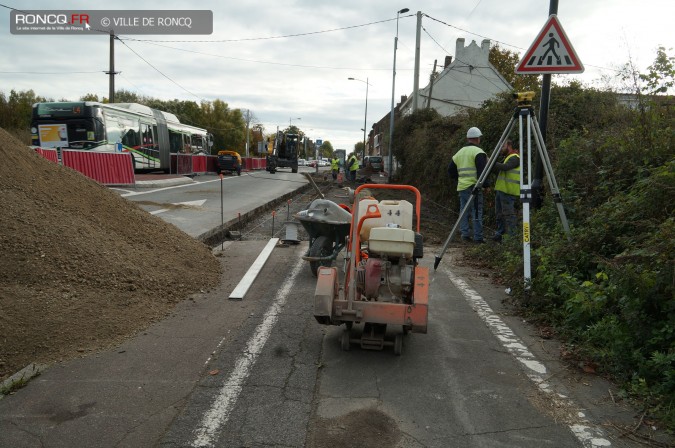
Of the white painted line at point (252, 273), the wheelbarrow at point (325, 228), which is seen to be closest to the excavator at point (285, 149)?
the white painted line at point (252, 273)

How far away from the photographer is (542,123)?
7891mm

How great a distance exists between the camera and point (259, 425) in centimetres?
351

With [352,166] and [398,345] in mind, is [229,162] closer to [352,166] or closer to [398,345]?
[352,166]

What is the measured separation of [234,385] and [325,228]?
156 inches

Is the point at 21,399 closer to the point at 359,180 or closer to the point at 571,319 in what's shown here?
the point at 571,319

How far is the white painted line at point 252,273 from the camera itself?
6.74 meters

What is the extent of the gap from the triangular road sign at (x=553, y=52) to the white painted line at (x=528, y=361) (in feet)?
9.99

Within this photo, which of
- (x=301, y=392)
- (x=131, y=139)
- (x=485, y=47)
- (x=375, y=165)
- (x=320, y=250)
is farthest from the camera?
(x=375, y=165)

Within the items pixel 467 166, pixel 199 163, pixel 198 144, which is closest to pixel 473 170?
pixel 467 166

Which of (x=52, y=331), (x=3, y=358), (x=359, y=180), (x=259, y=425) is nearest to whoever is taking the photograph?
(x=259, y=425)

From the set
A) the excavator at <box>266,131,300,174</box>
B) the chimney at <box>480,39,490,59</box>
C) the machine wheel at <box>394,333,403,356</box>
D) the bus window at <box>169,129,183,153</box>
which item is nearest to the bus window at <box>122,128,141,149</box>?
the bus window at <box>169,129,183,153</box>

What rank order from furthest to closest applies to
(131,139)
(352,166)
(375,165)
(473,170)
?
(375,165), (352,166), (131,139), (473,170)

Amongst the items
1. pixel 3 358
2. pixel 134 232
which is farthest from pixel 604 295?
pixel 134 232

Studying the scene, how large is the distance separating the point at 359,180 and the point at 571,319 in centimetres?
2958
